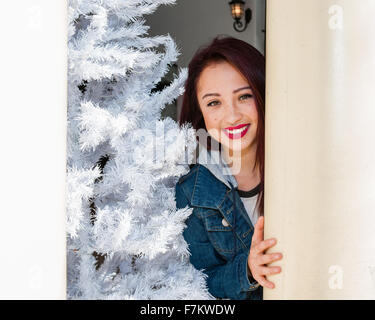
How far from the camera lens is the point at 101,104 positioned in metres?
1.58

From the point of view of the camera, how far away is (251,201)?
1640 mm

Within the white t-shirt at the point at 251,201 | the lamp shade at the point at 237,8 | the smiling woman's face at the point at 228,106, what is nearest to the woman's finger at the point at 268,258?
the white t-shirt at the point at 251,201

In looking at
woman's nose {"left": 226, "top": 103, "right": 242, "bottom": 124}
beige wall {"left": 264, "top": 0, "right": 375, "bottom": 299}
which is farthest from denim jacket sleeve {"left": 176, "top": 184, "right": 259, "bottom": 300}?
beige wall {"left": 264, "top": 0, "right": 375, "bottom": 299}

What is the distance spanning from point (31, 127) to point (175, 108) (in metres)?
0.69

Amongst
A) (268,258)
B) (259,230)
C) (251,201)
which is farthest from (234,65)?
(268,258)

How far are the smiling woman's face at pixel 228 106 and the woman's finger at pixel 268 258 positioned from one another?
515 millimetres

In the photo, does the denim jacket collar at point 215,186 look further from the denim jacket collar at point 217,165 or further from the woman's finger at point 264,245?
the woman's finger at point 264,245

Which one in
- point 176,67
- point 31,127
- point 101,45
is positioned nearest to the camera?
point 31,127

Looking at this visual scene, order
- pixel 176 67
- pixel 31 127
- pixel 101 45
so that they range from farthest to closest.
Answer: pixel 176 67
pixel 101 45
pixel 31 127

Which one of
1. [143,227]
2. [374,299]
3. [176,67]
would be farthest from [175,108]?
[374,299]

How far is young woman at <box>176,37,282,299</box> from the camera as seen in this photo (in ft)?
5.13

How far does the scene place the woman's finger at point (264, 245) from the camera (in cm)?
120

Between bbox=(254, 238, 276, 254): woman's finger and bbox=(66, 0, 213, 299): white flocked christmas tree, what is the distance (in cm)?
37

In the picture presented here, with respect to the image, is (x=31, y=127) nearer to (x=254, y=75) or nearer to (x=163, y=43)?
(x=163, y=43)
